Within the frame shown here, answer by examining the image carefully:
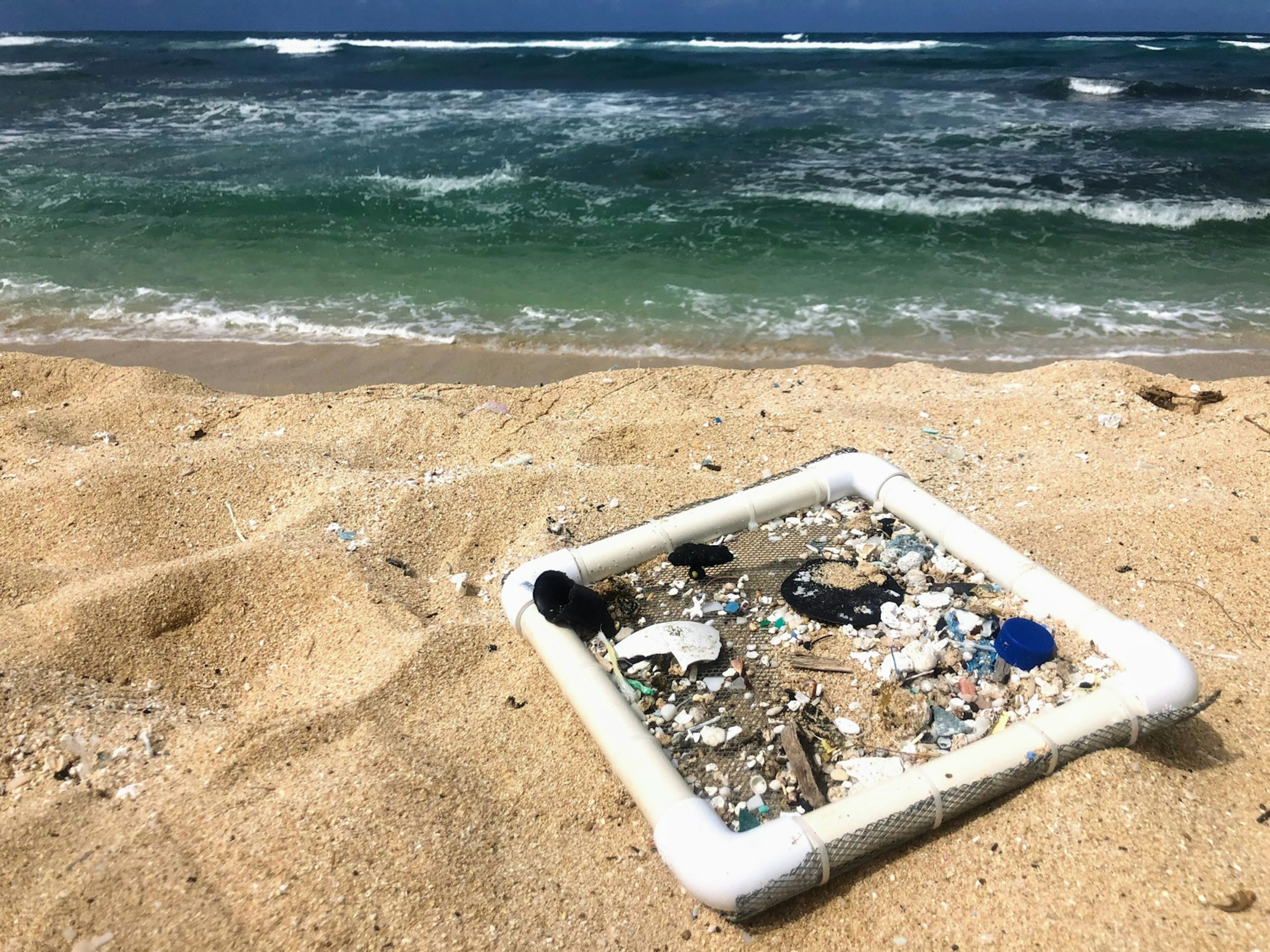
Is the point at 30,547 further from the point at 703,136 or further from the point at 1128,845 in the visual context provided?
the point at 703,136

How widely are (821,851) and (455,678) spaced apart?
1.50 m

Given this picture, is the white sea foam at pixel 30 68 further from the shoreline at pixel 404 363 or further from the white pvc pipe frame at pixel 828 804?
the white pvc pipe frame at pixel 828 804

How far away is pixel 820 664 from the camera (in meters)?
2.90

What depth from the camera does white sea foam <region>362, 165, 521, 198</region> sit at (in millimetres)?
11500

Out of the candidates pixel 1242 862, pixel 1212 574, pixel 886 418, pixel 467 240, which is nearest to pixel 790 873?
pixel 1242 862

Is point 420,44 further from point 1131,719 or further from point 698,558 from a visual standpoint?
point 1131,719

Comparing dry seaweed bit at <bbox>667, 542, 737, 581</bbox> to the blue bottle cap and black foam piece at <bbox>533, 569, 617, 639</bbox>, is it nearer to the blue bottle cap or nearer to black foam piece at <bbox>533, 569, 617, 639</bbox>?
black foam piece at <bbox>533, 569, 617, 639</bbox>

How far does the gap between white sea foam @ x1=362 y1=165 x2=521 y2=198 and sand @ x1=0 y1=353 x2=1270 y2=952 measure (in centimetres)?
716

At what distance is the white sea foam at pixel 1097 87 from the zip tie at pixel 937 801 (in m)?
23.2

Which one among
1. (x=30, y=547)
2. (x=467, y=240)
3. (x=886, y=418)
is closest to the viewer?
(x=30, y=547)

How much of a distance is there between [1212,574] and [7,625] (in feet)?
16.3

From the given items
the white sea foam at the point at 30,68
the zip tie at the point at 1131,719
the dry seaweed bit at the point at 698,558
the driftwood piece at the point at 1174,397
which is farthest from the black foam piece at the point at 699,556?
the white sea foam at the point at 30,68

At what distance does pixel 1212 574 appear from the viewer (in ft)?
11.0

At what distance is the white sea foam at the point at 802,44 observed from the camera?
1348 inches
